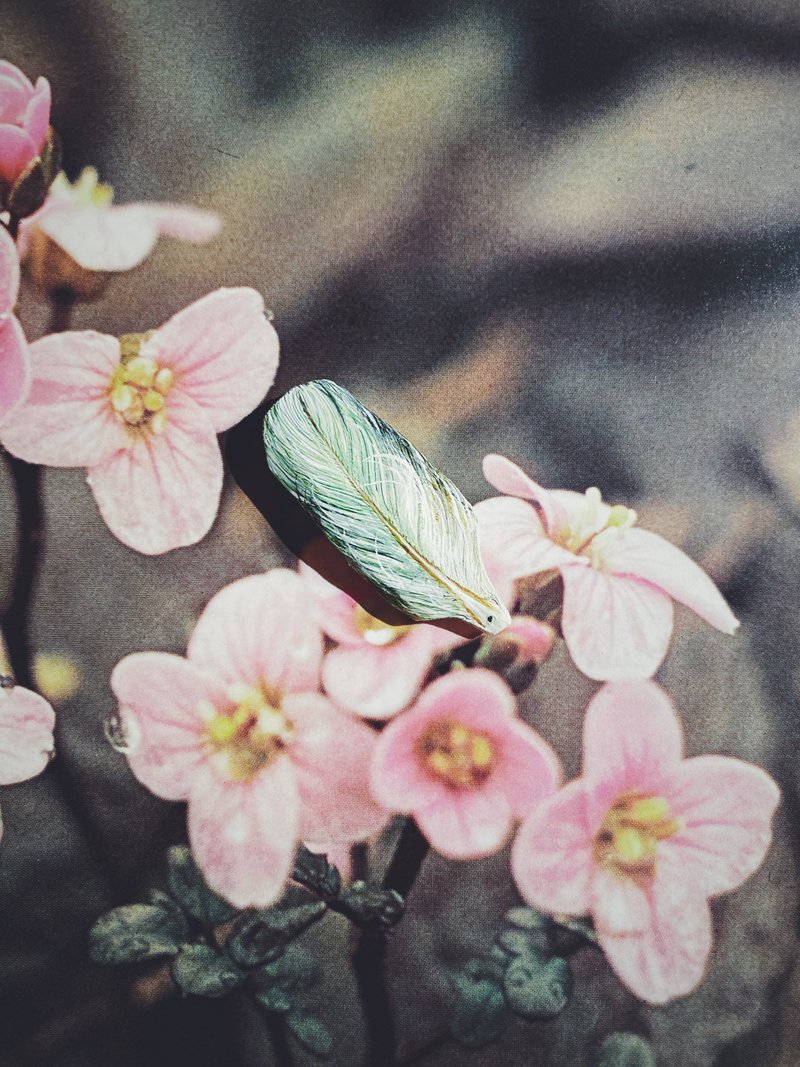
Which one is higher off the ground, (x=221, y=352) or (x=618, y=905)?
(x=221, y=352)

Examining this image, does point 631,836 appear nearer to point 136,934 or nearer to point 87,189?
point 136,934

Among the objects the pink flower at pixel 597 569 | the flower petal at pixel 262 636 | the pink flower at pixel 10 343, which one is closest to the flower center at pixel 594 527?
the pink flower at pixel 597 569

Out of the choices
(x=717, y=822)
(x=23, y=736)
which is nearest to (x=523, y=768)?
(x=717, y=822)

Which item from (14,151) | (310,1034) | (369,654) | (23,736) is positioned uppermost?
(14,151)

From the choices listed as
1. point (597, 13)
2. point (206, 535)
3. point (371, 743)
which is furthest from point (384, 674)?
point (597, 13)

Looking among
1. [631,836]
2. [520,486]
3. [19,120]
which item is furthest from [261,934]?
[19,120]

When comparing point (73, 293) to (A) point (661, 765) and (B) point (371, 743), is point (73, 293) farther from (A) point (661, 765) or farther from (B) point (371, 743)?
(A) point (661, 765)
